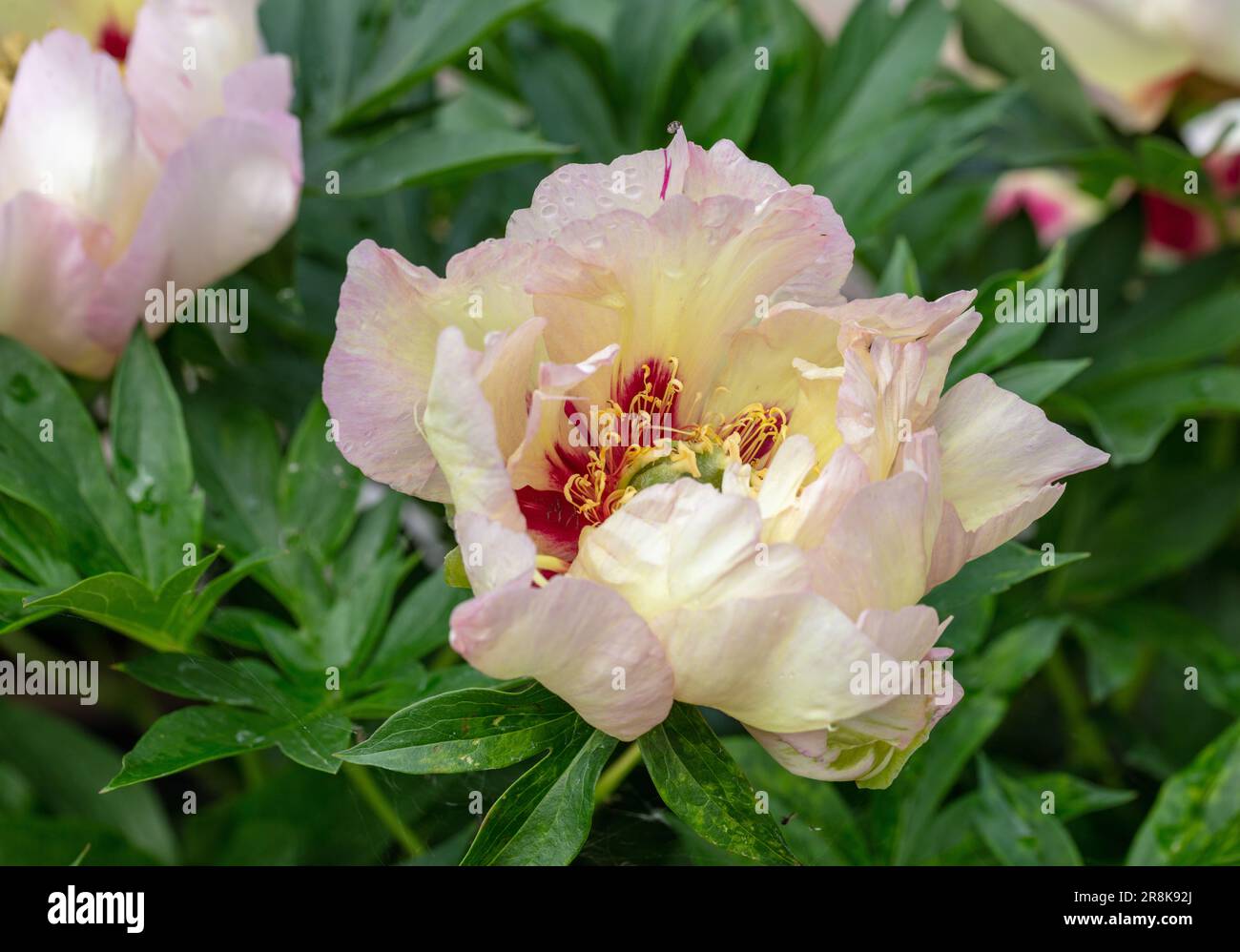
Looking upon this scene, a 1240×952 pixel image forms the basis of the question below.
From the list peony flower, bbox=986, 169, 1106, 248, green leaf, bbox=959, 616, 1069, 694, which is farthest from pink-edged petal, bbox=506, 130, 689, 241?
peony flower, bbox=986, 169, 1106, 248

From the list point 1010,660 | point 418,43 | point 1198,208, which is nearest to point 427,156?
point 418,43

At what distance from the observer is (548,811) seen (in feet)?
0.99

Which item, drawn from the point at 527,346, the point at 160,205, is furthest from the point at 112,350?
the point at 527,346

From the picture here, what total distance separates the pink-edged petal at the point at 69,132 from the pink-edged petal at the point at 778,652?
23 centimetres

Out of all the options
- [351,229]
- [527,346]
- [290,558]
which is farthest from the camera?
[351,229]

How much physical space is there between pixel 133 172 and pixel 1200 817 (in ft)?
1.30

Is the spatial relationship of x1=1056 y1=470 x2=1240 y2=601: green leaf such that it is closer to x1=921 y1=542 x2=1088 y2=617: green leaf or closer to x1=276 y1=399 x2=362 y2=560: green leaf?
x1=921 y1=542 x2=1088 y2=617: green leaf

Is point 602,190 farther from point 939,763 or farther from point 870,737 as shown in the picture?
point 939,763

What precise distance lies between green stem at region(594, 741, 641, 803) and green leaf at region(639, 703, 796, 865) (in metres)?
0.03

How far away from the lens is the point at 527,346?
11.4 inches

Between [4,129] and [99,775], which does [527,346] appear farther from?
[99,775]

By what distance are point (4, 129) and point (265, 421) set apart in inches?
4.6

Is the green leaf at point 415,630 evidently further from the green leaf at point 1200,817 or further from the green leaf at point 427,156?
the green leaf at point 1200,817
